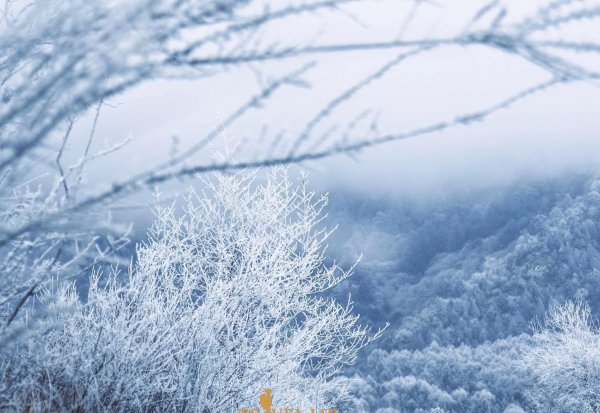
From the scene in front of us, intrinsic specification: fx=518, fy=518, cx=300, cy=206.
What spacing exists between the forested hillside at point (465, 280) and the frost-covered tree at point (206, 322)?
45.4m

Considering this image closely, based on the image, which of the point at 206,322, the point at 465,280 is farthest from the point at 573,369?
the point at 465,280

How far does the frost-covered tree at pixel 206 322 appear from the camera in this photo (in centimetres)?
649

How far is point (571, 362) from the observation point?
1291 inches

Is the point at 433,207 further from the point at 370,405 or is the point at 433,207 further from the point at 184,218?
the point at 184,218

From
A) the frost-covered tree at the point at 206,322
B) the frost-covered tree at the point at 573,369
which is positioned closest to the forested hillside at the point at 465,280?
the frost-covered tree at the point at 573,369

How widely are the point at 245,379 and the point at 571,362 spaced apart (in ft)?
99.5

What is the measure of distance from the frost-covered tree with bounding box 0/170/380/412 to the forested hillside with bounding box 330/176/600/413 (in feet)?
149

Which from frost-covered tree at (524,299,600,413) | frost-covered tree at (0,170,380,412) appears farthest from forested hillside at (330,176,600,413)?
frost-covered tree at (0,170,380,412)

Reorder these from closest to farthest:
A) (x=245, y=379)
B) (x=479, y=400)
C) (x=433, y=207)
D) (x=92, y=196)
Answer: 1. (x=92, y=196)
2. (x=245, y=379)
3. (x=479, y=400)
4. (x=433, y=207)

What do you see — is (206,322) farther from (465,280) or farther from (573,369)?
(465,280)

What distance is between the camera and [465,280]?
124750 mm

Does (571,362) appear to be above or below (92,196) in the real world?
below

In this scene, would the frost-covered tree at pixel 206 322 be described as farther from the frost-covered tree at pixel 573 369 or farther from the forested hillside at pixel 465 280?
the forested hillside at pixel 465 280

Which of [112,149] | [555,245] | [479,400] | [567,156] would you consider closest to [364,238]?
[555,245]
